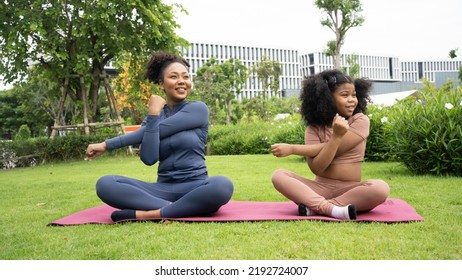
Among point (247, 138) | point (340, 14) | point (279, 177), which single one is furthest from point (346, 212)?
point (340, 14)

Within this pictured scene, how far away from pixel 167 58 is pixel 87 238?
1.72 m

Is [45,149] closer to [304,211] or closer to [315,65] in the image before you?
[304,211]

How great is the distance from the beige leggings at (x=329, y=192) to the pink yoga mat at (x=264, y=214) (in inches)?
4.3

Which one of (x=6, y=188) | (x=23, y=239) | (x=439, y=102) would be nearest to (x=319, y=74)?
(x=23, y=239)

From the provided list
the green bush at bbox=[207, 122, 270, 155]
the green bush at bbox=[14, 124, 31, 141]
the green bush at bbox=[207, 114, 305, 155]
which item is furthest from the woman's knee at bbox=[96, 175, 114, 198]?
the green bush at bbox=[14, 124, 31, 141]

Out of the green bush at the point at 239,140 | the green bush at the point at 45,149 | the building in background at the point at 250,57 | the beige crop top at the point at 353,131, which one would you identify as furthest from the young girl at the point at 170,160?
the building in background at the point at 250,57

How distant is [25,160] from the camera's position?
44.8 feet

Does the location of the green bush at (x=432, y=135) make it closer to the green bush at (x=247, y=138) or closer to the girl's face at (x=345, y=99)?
the girl's face at (x=345, y=99)

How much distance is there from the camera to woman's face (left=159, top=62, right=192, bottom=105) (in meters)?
3.99

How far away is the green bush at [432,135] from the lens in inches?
243

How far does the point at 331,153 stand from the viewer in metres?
3.64

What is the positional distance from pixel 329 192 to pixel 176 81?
1.58m

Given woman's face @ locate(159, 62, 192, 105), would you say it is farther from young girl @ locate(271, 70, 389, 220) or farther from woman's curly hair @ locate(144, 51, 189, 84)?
young girl @ locate(271, 70, 389, 220)

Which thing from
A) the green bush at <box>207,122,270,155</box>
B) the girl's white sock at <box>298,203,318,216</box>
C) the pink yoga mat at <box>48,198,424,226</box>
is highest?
the girl's white sock at <box>298,203,318,216</box>
